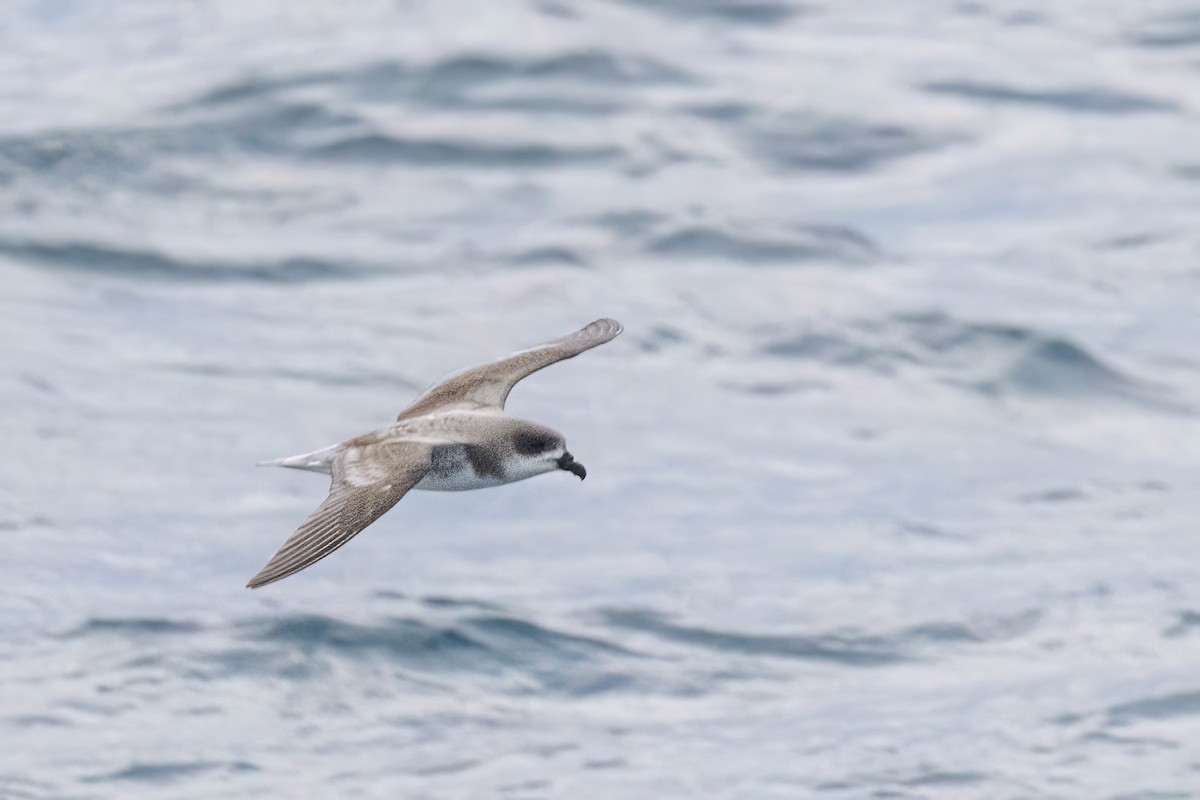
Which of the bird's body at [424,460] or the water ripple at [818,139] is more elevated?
the bird's body at [424,460]

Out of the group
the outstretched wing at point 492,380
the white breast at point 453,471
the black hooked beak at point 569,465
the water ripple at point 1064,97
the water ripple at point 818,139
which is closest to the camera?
the white breast at point 453,471

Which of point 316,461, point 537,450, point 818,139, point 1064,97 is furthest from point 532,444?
point 1064,97

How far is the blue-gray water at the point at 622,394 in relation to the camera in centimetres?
1944

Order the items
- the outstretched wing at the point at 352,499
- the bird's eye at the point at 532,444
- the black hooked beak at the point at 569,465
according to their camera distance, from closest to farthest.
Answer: the outstretched wing at the point at 352,499, the bird's eye at the point at 532,444, the black hooked beak at the point at 569,465

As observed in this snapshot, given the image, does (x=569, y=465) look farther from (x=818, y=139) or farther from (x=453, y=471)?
(x=818, y=139)

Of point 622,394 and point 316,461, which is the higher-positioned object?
point 316,461

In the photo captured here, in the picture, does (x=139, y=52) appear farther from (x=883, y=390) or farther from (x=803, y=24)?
(x=883, y=390)

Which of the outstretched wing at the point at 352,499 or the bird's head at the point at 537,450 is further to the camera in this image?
the bird's head at the point at 537,450

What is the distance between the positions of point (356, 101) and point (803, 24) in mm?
7002

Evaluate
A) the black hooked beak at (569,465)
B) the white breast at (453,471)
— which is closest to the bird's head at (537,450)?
the black hooked beak at (569,465)

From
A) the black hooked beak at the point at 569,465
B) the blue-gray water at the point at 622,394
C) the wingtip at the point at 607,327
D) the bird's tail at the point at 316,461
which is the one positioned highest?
the wingtip at the point at 607,327

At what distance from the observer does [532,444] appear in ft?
38.9

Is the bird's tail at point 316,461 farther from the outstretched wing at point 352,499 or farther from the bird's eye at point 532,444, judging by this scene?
the bird's eye at point 532,444

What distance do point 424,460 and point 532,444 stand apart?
2.20 ft
